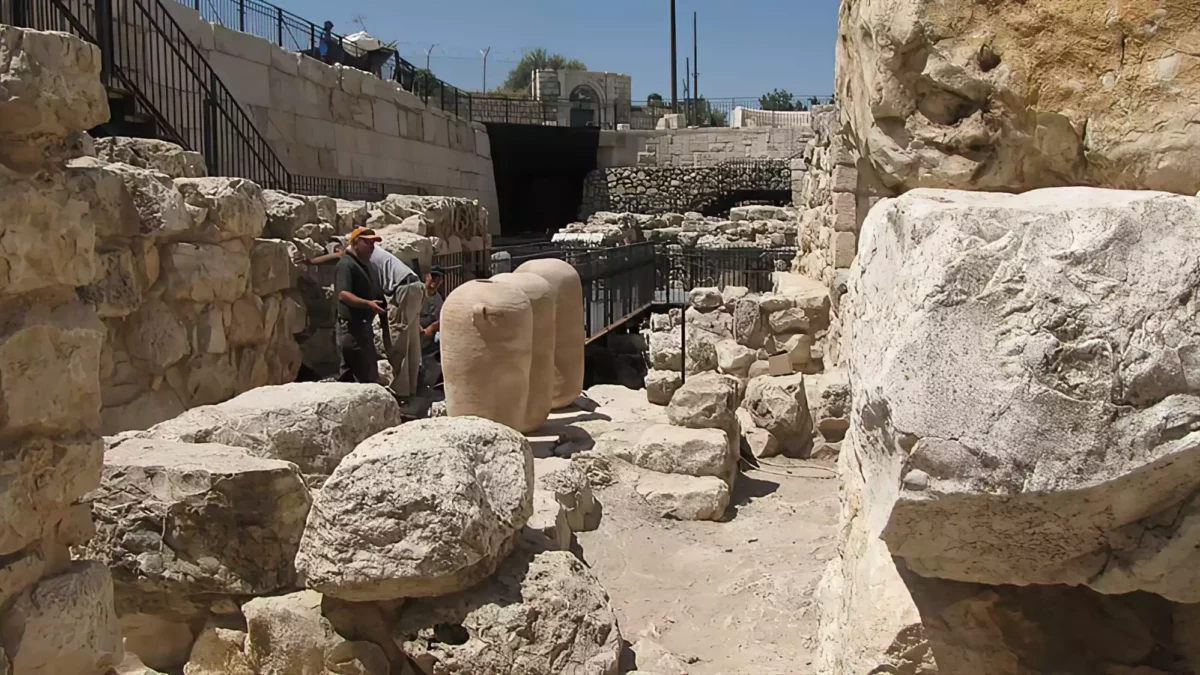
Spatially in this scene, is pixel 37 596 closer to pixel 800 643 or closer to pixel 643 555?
pixel 800 643

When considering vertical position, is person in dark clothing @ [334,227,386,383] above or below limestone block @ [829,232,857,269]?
below

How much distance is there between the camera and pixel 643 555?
16.2 ft

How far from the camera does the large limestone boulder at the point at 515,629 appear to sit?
9.64 ft

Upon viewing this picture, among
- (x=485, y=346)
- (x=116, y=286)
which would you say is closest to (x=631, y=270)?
(x=485, y=346)

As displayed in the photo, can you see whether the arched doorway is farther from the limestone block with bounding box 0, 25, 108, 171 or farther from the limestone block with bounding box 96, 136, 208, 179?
the limestone block with bounding box 0, 25, 108, 171

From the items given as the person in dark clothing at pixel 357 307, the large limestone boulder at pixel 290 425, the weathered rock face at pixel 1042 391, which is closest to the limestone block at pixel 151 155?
the person in dark clothing at pixel 357 307

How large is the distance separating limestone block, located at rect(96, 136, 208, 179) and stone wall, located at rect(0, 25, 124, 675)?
14.8 ft

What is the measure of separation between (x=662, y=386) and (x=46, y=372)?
587 cm

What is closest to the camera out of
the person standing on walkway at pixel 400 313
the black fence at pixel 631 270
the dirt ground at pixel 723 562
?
the dirt ground at pixel 723 562

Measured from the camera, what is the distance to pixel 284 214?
24.9ft

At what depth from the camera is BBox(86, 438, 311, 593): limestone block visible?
324 centimetres

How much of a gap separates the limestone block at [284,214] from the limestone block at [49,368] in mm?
5221

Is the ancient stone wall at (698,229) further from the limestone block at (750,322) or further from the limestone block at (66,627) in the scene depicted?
the limestone block at (66,627)

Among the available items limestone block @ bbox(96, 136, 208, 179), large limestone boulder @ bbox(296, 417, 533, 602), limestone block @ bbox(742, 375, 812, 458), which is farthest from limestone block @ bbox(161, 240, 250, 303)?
limestone block @ bbox(742, 375, 812, 458)
